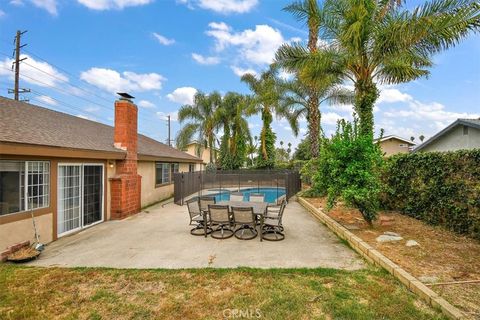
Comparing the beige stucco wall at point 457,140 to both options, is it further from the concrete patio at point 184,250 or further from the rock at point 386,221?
the concrete patio at point 184,250

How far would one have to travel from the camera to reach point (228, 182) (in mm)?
18734

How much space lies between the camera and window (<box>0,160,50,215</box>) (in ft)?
18.7

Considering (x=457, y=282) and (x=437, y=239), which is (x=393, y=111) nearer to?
(x=437, y=239)

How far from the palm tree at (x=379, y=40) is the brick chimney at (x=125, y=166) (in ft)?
22.6

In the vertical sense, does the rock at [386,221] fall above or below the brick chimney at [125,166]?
below

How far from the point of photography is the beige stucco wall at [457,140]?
13.7 metres

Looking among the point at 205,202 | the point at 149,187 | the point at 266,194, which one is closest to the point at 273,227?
the point at 205,202

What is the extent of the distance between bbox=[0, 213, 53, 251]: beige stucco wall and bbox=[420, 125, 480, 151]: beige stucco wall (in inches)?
732

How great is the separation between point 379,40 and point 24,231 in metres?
11.6

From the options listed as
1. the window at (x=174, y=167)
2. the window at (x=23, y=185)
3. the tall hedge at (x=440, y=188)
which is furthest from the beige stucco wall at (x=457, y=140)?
the window at (x=23, y=185)

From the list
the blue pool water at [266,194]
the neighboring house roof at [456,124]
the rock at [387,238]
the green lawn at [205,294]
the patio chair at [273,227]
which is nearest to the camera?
the green lawn at [205,294]

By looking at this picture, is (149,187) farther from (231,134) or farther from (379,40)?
(231,134)

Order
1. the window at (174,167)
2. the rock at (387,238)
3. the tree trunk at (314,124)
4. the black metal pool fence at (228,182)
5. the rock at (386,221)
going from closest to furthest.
Result: the rock at (387,238), the rock at (386,221), the black metal pool fence at (228,182), the tree trunk at (314,124), the window at (174,167)

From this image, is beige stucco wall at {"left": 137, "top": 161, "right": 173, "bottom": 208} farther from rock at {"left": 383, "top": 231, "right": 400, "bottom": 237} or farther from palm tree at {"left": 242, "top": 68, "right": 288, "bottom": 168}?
palm tree at {"left": 242, "top": 68, "right": 288, "bottom": 168}
